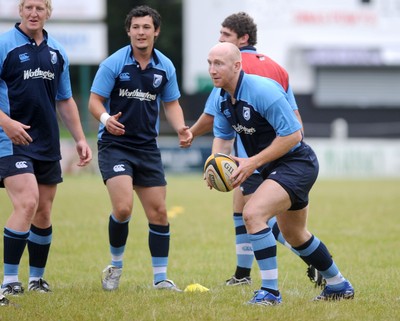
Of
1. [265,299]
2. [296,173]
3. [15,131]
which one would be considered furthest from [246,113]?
[15,131]

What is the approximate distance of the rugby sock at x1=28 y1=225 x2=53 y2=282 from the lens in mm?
7105

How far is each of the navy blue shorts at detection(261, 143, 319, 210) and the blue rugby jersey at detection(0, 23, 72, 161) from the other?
1786mm

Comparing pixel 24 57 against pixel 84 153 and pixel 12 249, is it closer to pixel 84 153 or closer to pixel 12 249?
pixel 84 153

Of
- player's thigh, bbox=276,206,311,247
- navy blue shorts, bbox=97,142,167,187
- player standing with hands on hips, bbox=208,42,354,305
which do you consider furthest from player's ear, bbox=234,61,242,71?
navy blue shorts, bbox=97,142,167,187

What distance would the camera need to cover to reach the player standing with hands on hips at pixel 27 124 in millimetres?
6434

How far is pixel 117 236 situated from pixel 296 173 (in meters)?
1.87

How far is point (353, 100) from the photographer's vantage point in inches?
1364

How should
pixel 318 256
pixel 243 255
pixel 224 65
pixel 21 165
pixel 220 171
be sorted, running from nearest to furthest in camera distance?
pixel 224 65 < pixel 220 171 < pixel 318 256 < pixel 21 165 < pixel 243 255

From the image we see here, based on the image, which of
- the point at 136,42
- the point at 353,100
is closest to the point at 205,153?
the point at 353,100

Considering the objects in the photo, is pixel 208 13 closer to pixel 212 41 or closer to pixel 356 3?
pixel 212 41

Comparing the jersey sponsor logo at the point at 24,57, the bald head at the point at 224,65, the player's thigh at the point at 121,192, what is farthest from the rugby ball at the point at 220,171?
the jersey sponsor logo at the point at 24,57

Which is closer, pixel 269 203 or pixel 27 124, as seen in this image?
pixel 269 203

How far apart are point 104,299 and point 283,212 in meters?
1.50

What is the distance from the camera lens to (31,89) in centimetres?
662
